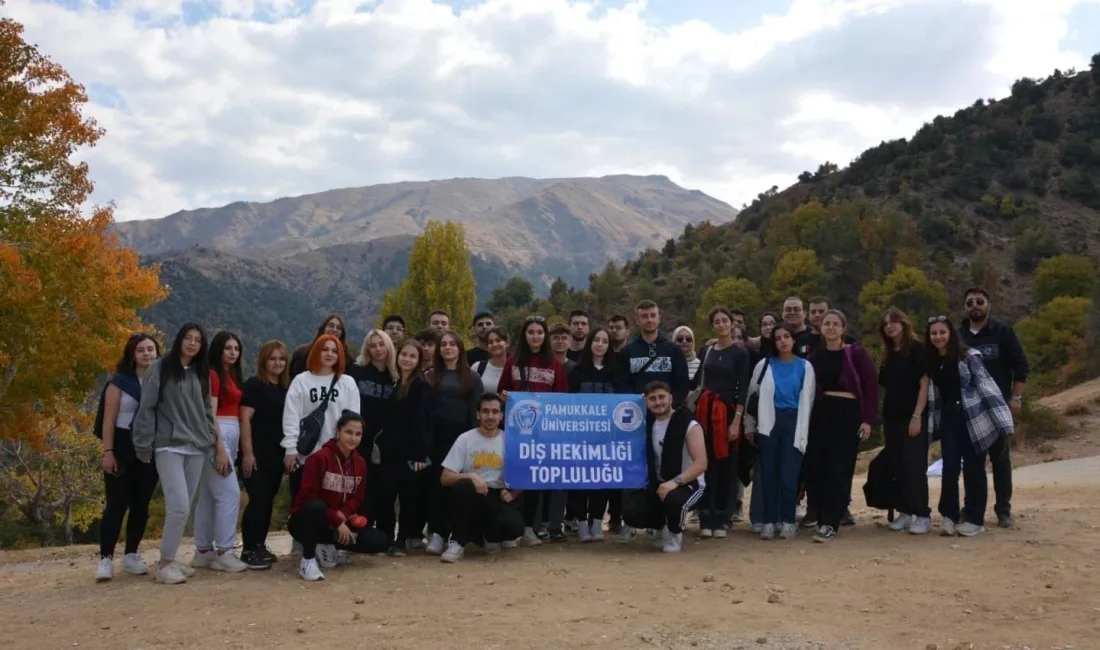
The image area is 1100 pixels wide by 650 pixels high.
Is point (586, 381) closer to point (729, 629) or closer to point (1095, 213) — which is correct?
point (729, 629)

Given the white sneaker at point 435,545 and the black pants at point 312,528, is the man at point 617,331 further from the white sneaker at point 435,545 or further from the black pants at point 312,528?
the black pants at point 312,528

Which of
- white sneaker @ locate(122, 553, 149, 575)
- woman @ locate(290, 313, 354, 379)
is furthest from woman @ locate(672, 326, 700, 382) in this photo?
white sneaker @ locate(122, 553, 149, 575)

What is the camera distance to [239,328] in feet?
412

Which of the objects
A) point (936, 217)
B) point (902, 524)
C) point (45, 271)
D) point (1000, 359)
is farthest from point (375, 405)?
point (936, 217)

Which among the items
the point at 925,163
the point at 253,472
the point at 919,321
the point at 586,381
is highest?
the point at 925,163

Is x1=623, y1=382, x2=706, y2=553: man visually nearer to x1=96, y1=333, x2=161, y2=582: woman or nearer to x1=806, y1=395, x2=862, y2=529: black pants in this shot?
x1=806, y1=395, x2=862, y2=529: black pants

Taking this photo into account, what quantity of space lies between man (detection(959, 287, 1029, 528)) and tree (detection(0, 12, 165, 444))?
13.5 meters

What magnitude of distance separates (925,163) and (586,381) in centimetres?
5543

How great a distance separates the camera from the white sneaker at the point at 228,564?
729 cm

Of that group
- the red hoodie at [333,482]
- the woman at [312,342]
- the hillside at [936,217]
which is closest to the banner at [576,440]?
the red hoodie at [333,482]

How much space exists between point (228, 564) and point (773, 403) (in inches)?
193

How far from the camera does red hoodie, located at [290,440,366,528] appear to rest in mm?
7016

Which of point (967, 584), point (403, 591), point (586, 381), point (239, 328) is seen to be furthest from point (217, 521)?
point (239, 328)

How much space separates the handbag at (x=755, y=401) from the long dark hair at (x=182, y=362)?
473cm
